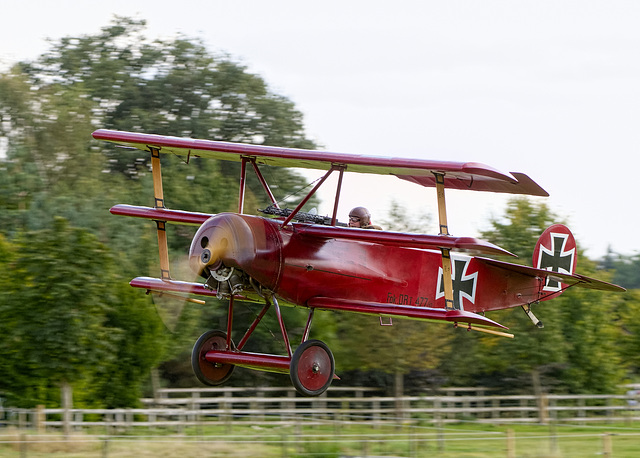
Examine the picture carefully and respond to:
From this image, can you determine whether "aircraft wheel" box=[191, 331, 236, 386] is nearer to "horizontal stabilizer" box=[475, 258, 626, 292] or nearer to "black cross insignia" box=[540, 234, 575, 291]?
"horizontal stabilizer" box=[475, 258, 626, 292]

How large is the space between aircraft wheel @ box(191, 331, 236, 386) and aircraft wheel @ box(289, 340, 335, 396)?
1.47 metres

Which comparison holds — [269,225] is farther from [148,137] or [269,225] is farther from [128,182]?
[128,182]

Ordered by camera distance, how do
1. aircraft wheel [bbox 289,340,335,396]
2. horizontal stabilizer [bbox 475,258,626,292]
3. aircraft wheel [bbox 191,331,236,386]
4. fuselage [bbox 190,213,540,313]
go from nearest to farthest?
fuselage [bbox 190,213,540,313] → aircraft wheel [bbox 289,340,335,396] → aircraft wheel [bbox 191,331,236,386] → horizontal stabilizer [bbox 475,258,626,292]

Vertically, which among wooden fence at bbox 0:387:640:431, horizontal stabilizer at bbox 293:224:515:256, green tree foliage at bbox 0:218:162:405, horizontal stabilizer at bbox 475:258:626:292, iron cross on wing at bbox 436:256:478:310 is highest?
horizontal stabilizer at bbox 293:224:515:256

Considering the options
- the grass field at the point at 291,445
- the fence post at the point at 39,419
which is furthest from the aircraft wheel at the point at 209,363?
the fence post at the point at 39,419

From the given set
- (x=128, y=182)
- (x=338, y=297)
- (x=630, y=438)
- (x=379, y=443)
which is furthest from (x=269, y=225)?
(x=128, y=182)

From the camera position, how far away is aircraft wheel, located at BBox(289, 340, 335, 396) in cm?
1177

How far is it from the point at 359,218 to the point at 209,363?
3.48m

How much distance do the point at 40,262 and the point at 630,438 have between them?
70.5 ft

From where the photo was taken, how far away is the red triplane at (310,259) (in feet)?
38.4

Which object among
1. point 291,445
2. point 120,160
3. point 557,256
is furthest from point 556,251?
point 120,160

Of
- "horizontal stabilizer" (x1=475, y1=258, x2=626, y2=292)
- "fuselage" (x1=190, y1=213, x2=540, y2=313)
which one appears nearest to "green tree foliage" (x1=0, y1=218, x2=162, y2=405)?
"fuselage" (x1=190, y1=213, x2=540, y2=313)

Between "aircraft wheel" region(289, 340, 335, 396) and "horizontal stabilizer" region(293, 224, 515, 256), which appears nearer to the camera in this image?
"horizontal stabilizer" region(293, 224, 515, 256)

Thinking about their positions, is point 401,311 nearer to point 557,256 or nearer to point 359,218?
point 359,218
